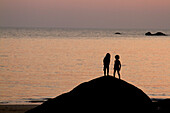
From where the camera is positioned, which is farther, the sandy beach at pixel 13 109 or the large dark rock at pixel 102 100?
the sandy beach at pixel 13 109

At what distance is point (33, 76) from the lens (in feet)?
108

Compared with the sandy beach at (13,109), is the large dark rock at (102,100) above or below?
above

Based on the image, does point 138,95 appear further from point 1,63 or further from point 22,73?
point 1,63

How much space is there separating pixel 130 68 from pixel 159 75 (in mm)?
5494

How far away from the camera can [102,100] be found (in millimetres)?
10430

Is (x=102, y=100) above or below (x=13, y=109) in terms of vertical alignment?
above

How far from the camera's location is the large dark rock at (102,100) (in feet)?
33.9

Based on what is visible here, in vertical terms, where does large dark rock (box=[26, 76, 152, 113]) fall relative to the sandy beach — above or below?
above

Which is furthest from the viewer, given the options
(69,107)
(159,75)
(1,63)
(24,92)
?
(1,63)

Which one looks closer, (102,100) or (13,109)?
(102,100)

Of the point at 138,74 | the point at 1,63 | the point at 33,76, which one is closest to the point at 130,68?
the point at 138,74

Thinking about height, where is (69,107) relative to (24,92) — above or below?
above

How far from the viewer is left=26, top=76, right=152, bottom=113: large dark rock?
407 inches

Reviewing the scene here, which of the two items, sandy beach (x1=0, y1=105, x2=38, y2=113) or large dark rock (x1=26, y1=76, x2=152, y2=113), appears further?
sandy beach (x1=0, y1=105, x2=38, y2=113)
